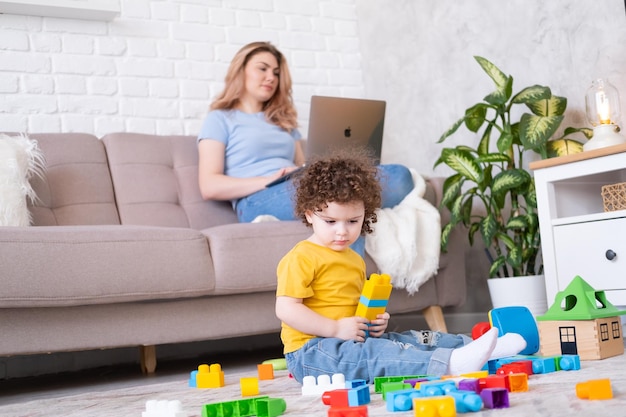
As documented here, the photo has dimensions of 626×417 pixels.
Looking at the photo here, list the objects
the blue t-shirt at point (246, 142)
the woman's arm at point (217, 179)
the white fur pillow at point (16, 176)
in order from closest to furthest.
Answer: the white fur pillow at point (16, 176) < the woman's arm at point (217, 179) < the blue t-shirt at point (246, 142)

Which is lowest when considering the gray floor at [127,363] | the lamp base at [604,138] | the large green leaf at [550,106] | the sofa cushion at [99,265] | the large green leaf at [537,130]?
the gray floor at [127,363]

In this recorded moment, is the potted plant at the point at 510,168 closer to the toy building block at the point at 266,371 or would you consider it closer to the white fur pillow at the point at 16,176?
the toy building block at the point at 266,371

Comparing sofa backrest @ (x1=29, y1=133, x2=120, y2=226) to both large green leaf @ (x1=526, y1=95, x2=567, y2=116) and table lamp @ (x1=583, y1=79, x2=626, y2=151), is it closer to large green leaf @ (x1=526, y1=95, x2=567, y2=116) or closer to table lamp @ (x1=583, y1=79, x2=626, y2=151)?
large green leaf @ (x1=526, y1=95, x2=567, y2=116)

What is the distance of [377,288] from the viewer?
5.33 ft

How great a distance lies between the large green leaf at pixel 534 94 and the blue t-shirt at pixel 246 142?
95 centimetres

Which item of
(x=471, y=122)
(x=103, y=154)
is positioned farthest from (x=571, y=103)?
(x=103, y=154)

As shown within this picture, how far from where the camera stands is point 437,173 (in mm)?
3342

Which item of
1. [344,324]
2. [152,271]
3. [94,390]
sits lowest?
[94,390]

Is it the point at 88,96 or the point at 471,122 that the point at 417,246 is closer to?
the point at 471,122

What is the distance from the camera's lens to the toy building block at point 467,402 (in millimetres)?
1095

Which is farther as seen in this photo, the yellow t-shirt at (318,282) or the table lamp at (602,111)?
the table lamp at (602,111)

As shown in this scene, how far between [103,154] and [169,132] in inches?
18.8

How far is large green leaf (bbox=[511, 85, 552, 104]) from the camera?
2504 mm

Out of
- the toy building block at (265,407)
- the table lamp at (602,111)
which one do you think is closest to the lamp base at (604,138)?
the table lamp at (602,111)
